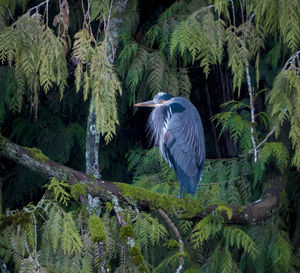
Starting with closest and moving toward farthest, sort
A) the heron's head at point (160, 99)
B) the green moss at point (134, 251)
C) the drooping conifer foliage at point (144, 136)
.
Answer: the green moss at point (134, 251)
the drooping conifer foliage at point (144, 136)
the heron's head at point (160, 99)

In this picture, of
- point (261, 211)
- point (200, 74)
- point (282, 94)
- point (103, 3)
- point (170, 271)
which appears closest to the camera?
point (282, 94)

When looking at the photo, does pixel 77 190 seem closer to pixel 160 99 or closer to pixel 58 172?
pixel 58 172

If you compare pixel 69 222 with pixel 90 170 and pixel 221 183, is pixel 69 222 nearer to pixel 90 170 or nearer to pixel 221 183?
pixel 90 170

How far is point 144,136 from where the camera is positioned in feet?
12.3

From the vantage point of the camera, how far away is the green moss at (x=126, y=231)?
1.71m

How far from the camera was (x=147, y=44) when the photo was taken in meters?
3.05

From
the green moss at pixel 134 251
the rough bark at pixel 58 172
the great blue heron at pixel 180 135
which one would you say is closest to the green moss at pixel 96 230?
the green moss at pixel 134 251

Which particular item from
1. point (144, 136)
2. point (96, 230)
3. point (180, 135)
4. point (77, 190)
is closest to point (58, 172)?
point (77, 190)

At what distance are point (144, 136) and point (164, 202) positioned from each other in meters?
1.65

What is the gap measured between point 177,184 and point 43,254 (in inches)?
48.7

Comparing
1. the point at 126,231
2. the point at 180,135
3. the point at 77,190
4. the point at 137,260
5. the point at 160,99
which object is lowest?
the point at 137,260

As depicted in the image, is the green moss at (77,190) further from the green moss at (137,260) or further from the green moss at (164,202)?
the green moss at (137,260)

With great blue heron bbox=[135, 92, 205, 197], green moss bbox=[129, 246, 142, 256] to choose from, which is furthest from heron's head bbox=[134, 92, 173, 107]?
green moss bbox=[129, 246, 142, 256]

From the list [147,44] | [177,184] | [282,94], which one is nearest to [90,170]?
[177,184]
